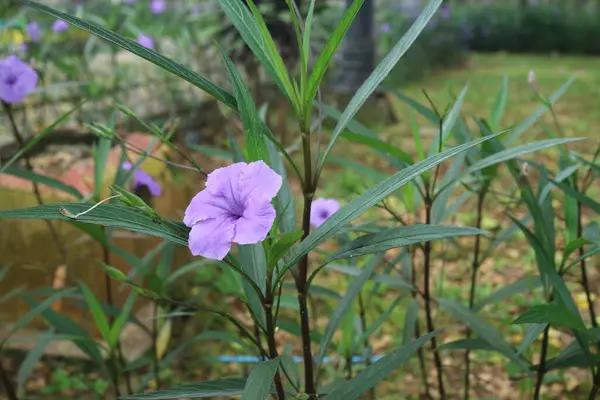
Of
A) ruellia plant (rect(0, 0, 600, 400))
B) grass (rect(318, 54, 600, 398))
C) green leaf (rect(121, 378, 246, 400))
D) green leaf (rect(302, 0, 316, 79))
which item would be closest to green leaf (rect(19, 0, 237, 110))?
ruellia plant (rect(0, 0, 600, 400))

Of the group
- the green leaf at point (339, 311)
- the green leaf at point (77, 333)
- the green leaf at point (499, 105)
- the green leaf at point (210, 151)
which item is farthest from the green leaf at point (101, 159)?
the green leaf at point (499, 105)

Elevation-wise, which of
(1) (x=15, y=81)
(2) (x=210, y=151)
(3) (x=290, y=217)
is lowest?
(3) (x=290, y=217)

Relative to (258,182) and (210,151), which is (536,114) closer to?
(210,151)

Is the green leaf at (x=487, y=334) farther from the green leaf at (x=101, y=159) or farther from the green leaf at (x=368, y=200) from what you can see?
the green leaf at (x=101, y=159)

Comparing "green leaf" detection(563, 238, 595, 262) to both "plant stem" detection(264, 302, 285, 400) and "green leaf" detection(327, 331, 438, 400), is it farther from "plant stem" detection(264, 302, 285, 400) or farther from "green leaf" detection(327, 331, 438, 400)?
"plant stem" detection(264, 302, 285, 400)

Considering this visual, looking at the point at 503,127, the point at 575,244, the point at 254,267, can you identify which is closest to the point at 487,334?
the point at 575,244

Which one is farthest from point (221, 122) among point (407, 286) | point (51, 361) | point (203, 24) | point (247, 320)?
point (407, 286)
